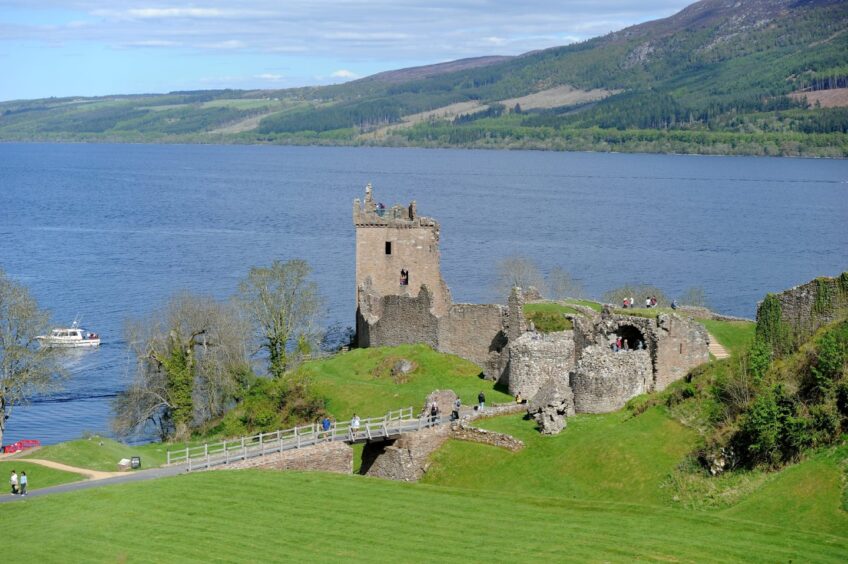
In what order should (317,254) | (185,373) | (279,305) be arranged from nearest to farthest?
(185,373), (279,305), (317,254)

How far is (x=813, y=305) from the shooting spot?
41.8m

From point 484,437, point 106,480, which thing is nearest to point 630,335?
point 484,437

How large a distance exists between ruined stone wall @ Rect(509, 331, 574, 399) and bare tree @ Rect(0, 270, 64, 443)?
22.7 m

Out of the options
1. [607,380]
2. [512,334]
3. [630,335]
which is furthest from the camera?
[512,334]

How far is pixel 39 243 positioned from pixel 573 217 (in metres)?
77.2

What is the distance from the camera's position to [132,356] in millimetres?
89562

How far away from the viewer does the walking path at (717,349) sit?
51000mm

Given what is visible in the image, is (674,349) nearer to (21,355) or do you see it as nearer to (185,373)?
(185,373)

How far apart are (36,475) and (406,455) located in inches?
509

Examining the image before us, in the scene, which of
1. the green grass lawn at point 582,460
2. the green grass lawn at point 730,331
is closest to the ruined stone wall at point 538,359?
the green grass lawn at point 582,460

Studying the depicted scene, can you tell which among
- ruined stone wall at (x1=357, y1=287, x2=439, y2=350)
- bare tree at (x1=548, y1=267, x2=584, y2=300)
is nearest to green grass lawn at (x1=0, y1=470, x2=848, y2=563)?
ruined stone wall at (x1=357, y1=287, x2=439, y2=350)

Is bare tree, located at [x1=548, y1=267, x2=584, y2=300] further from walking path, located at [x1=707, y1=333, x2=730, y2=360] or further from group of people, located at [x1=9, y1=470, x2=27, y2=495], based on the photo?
group of people, located at [x1=9, y1=470, x2=27, y2=495]

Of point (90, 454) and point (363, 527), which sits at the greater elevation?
point (363, 527)

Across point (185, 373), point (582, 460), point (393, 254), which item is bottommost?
point (185, 373)
